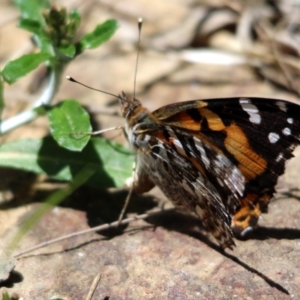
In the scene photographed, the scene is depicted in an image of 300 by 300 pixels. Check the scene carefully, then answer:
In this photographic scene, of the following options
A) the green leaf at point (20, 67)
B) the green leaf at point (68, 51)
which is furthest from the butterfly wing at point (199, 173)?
the green leaf at point (20, 67)

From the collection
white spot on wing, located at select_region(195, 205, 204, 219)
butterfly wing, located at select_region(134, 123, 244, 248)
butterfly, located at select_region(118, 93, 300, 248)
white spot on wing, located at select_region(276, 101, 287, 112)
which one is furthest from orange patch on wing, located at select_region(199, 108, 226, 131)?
white spot on wing, located at select_region(195, 205, 204, 219)

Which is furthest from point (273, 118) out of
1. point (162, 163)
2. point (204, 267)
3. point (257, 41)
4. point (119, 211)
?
point (257, 41)

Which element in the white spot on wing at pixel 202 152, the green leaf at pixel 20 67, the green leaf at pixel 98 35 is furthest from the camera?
the green leaf at pixel 98 35

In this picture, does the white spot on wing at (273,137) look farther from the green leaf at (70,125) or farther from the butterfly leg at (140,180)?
the green leaf at (70,125)

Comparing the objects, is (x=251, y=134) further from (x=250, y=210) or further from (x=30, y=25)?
(x=30, y=25)


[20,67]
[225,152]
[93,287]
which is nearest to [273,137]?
[225,152]

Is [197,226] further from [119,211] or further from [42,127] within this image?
[42,127]
